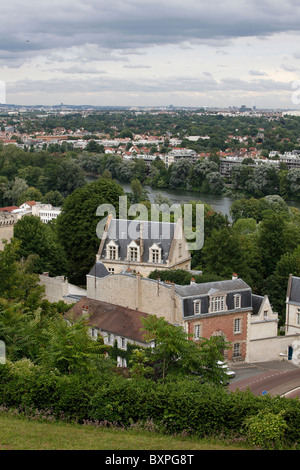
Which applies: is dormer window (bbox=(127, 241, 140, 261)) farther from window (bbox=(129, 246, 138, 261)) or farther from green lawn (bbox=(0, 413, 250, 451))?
green lawn (bbox=(0, 413, 250, 451))

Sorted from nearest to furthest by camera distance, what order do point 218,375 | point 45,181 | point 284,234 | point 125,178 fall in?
point 218,375 < point 284,234 < point 45,181 < point 125,178

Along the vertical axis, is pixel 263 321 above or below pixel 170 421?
below

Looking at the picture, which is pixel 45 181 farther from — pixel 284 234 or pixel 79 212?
pixel 284 234

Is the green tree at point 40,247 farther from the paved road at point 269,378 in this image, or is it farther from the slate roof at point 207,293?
the paved road at point 269,378

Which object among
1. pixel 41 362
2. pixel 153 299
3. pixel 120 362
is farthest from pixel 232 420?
pixel 153 299

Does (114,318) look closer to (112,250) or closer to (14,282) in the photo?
(14,282)

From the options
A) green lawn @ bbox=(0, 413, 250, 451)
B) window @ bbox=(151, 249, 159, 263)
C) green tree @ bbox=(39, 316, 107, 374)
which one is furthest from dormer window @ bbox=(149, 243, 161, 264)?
green lawn @ bbox=(0, 413, 250, 451)

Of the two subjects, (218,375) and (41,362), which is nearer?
(41,362)
